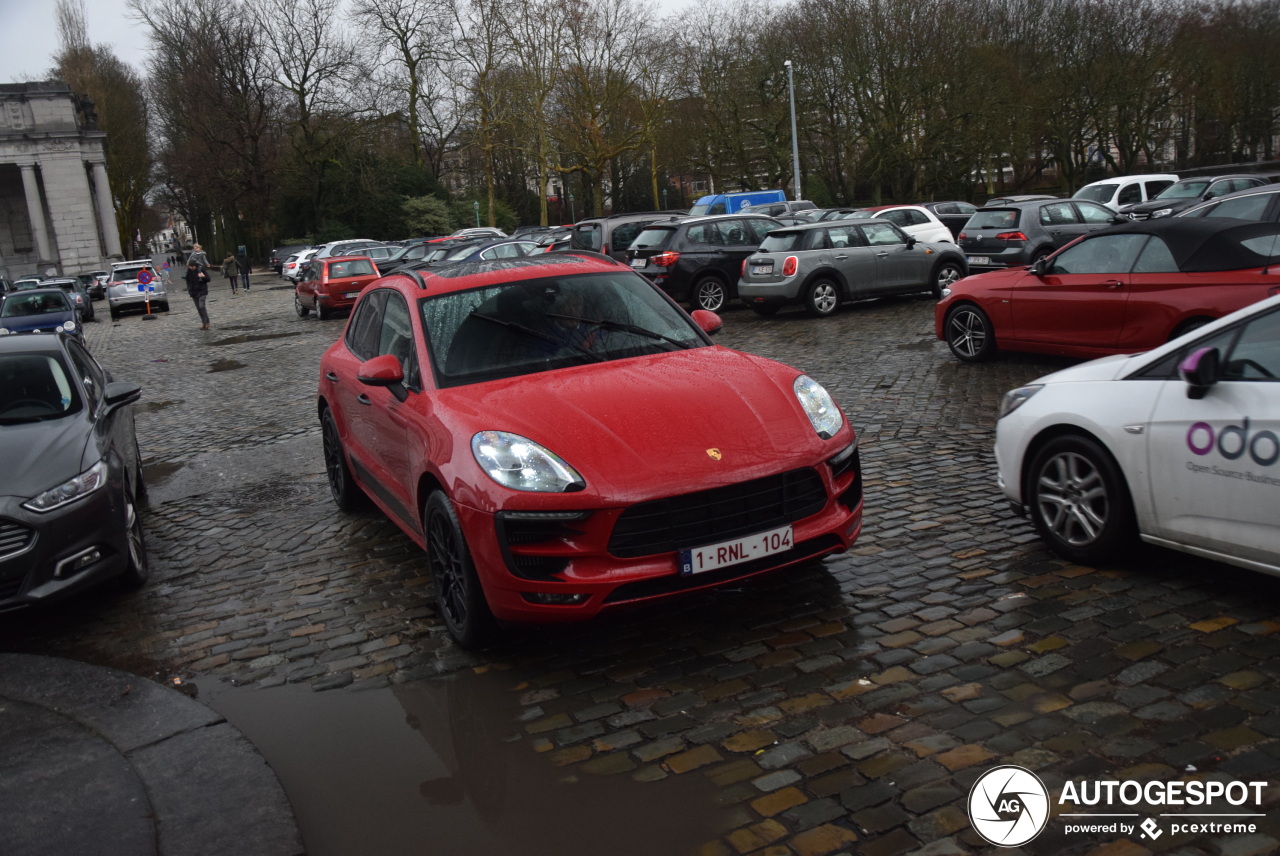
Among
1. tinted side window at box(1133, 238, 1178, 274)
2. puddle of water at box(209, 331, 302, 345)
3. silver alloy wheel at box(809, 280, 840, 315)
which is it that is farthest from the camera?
puddle of water at box(209, 331, 302, 345)

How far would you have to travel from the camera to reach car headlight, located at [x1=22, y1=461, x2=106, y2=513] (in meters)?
5.70

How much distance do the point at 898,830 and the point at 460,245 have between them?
88.2 ft

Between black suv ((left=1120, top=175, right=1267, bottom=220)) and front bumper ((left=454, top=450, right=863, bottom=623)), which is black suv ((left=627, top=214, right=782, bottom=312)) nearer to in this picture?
black suv ((left=1120, top=175, right=1267, bottom=220))

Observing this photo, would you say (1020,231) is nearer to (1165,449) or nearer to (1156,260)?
(1156,260)

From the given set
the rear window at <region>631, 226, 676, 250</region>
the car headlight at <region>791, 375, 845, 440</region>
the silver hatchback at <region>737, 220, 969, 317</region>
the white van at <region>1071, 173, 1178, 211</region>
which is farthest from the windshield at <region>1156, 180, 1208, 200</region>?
the car headlight at <region>791, 375, 845, 440</region>

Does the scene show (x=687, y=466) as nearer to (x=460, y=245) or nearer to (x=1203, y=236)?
(x=1203, y=236)

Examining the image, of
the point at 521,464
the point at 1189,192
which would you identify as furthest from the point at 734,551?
the point at 1189,192

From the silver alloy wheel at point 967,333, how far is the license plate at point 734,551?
801cm

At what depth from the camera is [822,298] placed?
715 inches

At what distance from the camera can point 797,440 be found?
4.86 metres

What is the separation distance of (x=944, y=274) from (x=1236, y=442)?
15.2 metres

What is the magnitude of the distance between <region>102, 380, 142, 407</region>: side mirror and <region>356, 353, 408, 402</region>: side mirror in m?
2.29

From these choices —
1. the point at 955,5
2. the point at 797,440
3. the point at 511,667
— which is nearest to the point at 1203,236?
the point at 797,440

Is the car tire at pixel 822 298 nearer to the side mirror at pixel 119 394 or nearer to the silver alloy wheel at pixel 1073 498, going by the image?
the side mirror at pixel 119 394
